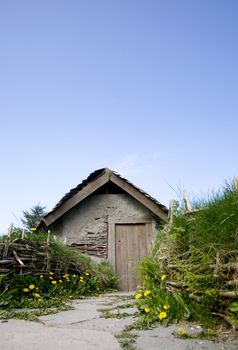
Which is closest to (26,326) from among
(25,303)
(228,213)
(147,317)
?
(147,317)

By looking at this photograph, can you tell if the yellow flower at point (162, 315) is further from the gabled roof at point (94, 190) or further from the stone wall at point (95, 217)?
the stone wall at point (95, 217)

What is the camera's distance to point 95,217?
9172 millimetres

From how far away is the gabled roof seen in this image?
865 centimetres

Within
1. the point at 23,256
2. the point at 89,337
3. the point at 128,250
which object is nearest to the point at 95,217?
the point at 128,250

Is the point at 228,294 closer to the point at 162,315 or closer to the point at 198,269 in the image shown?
the point at 198,269

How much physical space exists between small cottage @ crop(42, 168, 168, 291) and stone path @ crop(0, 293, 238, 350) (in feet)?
17.9

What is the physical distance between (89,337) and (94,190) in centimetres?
643

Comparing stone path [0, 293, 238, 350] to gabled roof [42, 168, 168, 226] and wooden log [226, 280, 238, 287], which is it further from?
gabled roof [42, 168, 168, 226]

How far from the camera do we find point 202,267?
2746 mm

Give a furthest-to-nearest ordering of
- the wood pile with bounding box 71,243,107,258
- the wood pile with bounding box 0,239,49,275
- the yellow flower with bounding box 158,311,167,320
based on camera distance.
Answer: the wood pile with bounding box 71,243,107,258 → the wood pile with bounding box 0,239,49,275 → the yellow flower with bounding box 158,311,167,320

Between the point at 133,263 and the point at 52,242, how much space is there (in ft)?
10.6

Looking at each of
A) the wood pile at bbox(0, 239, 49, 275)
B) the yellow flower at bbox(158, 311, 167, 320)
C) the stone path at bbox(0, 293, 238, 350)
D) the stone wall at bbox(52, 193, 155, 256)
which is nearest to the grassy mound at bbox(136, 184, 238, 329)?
the yellow flower at bbox(158, 311, 167, 320)

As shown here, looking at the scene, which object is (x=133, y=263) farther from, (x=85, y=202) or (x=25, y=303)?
(x=25, y=303)

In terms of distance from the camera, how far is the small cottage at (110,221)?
28.7 feet
